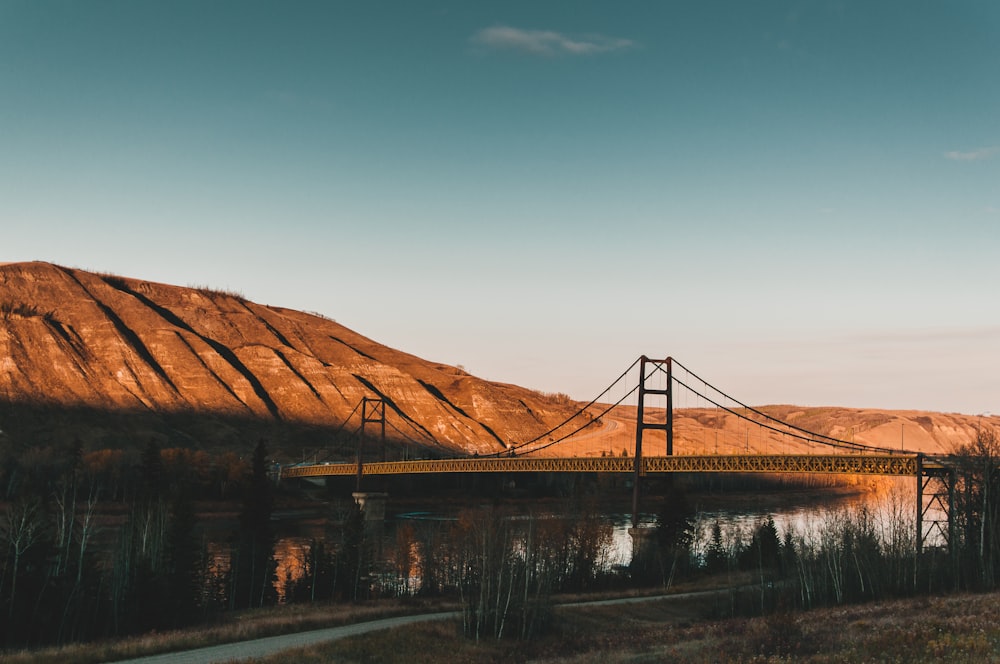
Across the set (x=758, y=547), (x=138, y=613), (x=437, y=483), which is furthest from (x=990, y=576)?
(x=437, y=483)

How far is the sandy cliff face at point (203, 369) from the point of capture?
458 ft

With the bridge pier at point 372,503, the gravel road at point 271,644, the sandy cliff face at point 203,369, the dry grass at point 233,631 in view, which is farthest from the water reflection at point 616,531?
the sandy cliff face at point 203,369

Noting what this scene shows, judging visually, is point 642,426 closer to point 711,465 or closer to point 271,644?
point 711,465

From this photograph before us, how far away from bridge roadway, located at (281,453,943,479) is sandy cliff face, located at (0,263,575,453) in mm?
63258

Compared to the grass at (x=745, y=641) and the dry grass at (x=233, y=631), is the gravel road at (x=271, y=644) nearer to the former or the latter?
the dry grass at (x=233, y=631)

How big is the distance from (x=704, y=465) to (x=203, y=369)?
11707 cm

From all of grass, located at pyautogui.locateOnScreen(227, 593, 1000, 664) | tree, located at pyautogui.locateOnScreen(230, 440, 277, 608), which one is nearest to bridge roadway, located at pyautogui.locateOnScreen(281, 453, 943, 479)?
grass, located at pyautogui.locateOnScreen(227, 593, 1000, 664)

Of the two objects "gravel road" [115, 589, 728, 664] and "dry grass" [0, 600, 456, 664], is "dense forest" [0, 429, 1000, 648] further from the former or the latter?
"dry grass" [0, 600, 456, 664]

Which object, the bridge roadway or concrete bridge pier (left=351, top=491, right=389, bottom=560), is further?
concrete bridge pier (left=351, top=491, right=389, bottom=560)

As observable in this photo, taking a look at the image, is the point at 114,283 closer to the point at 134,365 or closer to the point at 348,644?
the point at 134,365

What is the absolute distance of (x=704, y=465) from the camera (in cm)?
6150

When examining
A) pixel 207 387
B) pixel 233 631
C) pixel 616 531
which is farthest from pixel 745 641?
pixel 207 387

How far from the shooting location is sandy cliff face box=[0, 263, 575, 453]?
140 m

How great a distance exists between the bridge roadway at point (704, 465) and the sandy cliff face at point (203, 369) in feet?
208
